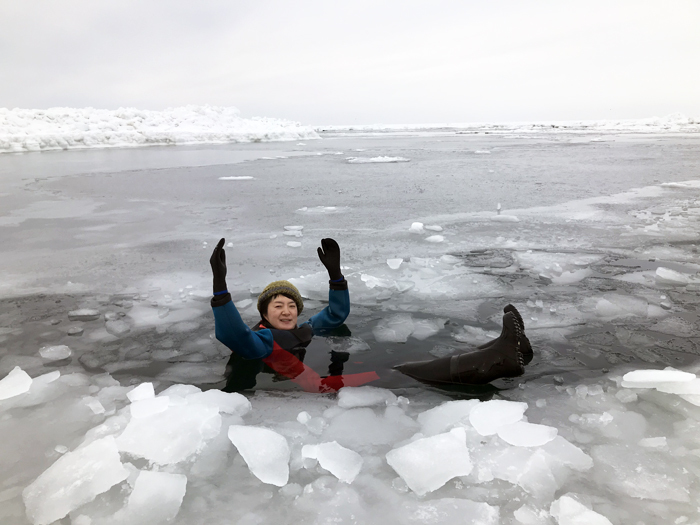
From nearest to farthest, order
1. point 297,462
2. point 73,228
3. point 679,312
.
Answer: point 297,462 → point 679,312 → point 73,228

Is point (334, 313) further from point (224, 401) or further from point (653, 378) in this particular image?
point (653, 378)

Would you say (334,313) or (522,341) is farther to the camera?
(334,313)

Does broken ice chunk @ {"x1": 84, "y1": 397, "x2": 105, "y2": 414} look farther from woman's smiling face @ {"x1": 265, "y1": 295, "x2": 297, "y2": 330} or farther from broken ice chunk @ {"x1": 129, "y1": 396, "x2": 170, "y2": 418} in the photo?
woman's smiling face @ {"x1": 265, "y1": 295, "x2": 297, "y2": 330}

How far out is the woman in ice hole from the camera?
6.69 feet

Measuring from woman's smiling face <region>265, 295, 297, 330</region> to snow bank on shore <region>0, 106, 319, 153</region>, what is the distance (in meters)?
26.7

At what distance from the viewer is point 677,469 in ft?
4.85

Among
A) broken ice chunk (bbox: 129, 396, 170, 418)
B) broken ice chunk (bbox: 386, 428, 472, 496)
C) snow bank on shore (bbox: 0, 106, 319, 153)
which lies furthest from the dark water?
snow bank on shore (bbox: 0, 106, 319, 153)

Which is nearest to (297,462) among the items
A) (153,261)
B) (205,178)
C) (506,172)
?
(153,261)

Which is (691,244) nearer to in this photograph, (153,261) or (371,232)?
(371,232)

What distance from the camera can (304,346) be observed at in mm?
2627

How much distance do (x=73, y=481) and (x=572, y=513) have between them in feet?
5.47

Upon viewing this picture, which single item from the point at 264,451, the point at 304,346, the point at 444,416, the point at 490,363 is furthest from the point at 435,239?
the point at 264,451

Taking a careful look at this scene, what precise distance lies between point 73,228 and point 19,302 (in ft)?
8.44

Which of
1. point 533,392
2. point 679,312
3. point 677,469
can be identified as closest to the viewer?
point 677,469
